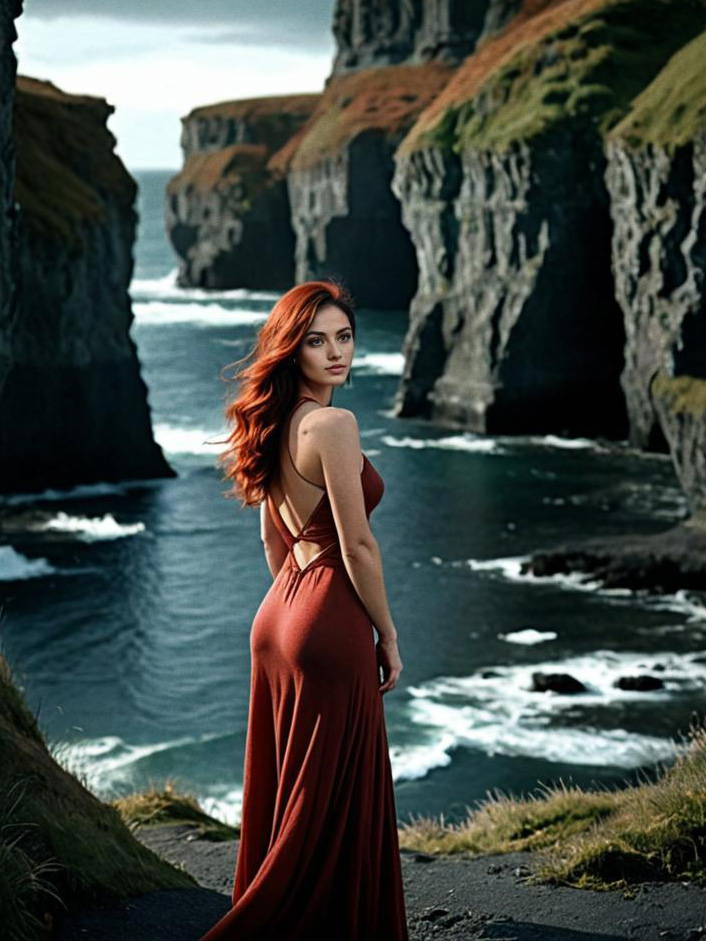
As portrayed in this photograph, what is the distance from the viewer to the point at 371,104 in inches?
6353

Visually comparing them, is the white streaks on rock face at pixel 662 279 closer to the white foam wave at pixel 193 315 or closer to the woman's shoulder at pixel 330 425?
the woman's shoulder at pixel 330 425

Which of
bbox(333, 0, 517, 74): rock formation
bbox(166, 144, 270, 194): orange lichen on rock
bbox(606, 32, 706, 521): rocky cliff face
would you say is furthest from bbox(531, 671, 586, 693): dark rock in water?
bbox(166, 144, 270, 194): orange lichen on rock

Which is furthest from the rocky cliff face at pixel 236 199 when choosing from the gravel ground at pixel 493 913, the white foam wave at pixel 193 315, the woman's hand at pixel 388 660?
the woman's hand at pixel 388 660

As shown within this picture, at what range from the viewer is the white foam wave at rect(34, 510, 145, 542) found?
220 feet

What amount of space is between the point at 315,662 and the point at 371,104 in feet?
516

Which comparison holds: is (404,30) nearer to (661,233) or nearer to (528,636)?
(661,233)

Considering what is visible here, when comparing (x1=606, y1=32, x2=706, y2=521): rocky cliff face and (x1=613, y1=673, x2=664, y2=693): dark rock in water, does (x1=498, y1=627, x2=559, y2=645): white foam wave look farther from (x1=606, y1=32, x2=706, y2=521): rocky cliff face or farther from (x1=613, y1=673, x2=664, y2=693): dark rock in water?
(x1=606, y1=32, x2=706, y2=521): rocky cliff face

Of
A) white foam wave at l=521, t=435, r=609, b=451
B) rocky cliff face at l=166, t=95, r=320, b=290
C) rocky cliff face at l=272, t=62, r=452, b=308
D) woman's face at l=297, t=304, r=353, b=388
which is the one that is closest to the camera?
woman's face at l=297, t=304, r=353, b=388

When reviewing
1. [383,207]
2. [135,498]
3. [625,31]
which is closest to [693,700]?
[135,498]

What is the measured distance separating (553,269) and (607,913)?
8257 centimetres

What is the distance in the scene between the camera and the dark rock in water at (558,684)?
145 ft

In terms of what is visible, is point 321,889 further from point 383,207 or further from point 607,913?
point 383,207

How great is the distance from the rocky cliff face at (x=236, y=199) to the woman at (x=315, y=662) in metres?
166

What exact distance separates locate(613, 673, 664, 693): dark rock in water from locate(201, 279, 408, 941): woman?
3543 centimetres
